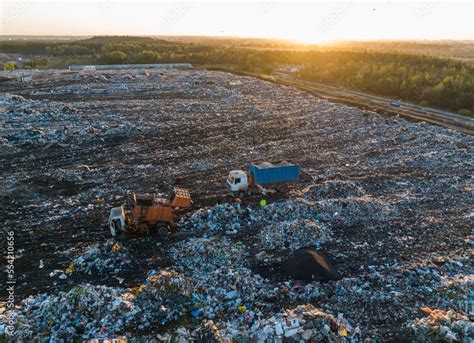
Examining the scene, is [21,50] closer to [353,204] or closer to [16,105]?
[16,105]

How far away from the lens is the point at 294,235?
498 inches

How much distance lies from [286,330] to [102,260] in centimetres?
665

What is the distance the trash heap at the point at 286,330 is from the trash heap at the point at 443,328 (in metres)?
1.53

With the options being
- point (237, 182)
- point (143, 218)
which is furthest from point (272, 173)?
point (143, 218)

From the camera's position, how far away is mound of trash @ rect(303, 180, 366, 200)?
1592cm

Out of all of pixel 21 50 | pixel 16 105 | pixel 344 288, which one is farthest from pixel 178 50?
pixel 344 288

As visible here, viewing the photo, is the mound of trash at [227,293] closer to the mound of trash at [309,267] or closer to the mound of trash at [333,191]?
the mound of trash at [309,267]

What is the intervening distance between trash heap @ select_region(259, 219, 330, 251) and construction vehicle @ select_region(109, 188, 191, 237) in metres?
3.81

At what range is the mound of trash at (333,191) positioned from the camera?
1592 cm

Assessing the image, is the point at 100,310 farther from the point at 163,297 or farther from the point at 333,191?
the point at 333,191

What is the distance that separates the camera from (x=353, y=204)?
14758mm

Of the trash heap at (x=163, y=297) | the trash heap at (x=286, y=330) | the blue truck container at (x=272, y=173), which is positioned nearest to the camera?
the trash heap at (x=286, y=330)

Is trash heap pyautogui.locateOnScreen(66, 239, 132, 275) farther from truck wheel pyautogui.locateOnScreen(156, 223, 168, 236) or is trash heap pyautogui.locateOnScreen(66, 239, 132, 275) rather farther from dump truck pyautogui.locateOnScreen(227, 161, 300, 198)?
dump truck pyautogui.locateOnScreen(227, 161, 300, 198)

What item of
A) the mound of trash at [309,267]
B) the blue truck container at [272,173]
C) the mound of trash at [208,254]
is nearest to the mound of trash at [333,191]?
the blue truck container at [272,173]
